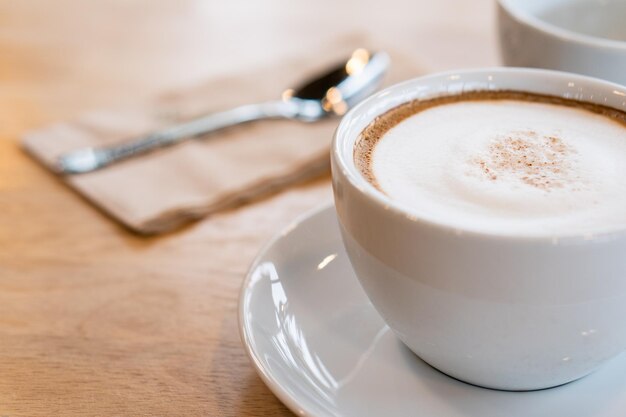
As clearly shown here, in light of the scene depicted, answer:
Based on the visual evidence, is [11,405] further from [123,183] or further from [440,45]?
[440,45]

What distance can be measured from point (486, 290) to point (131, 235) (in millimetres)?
500

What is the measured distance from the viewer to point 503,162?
0.66 meters

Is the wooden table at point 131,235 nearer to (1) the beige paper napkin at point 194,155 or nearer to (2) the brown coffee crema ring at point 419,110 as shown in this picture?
(1) the beige paper napkin at point 194,155

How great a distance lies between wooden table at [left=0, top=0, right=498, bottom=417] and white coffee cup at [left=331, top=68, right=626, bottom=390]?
16cm

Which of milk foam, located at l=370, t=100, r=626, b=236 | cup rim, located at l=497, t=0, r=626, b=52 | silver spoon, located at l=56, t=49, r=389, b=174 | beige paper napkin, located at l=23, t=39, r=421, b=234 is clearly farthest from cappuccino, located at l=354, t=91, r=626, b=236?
silver spoon, located at l=56, t=49, r=389, b=174

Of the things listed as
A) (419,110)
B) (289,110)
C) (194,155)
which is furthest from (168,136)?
(419,110)

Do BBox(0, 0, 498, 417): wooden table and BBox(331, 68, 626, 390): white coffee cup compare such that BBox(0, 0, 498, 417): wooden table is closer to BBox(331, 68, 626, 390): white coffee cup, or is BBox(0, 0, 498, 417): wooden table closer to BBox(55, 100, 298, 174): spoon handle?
BBox(55, 100, 298, 174): spoon handle

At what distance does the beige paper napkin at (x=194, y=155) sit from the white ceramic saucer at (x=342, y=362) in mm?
217

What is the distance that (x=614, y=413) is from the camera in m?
0.60

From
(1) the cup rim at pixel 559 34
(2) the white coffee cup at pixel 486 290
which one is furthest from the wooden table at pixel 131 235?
(1) the cup rim at pixel 559 34

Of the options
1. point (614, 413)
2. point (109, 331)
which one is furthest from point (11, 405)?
point (614, 413)

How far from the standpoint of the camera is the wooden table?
703 mm

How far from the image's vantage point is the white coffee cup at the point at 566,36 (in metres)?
0.84

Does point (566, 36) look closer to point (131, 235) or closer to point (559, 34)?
point (559, 34)
